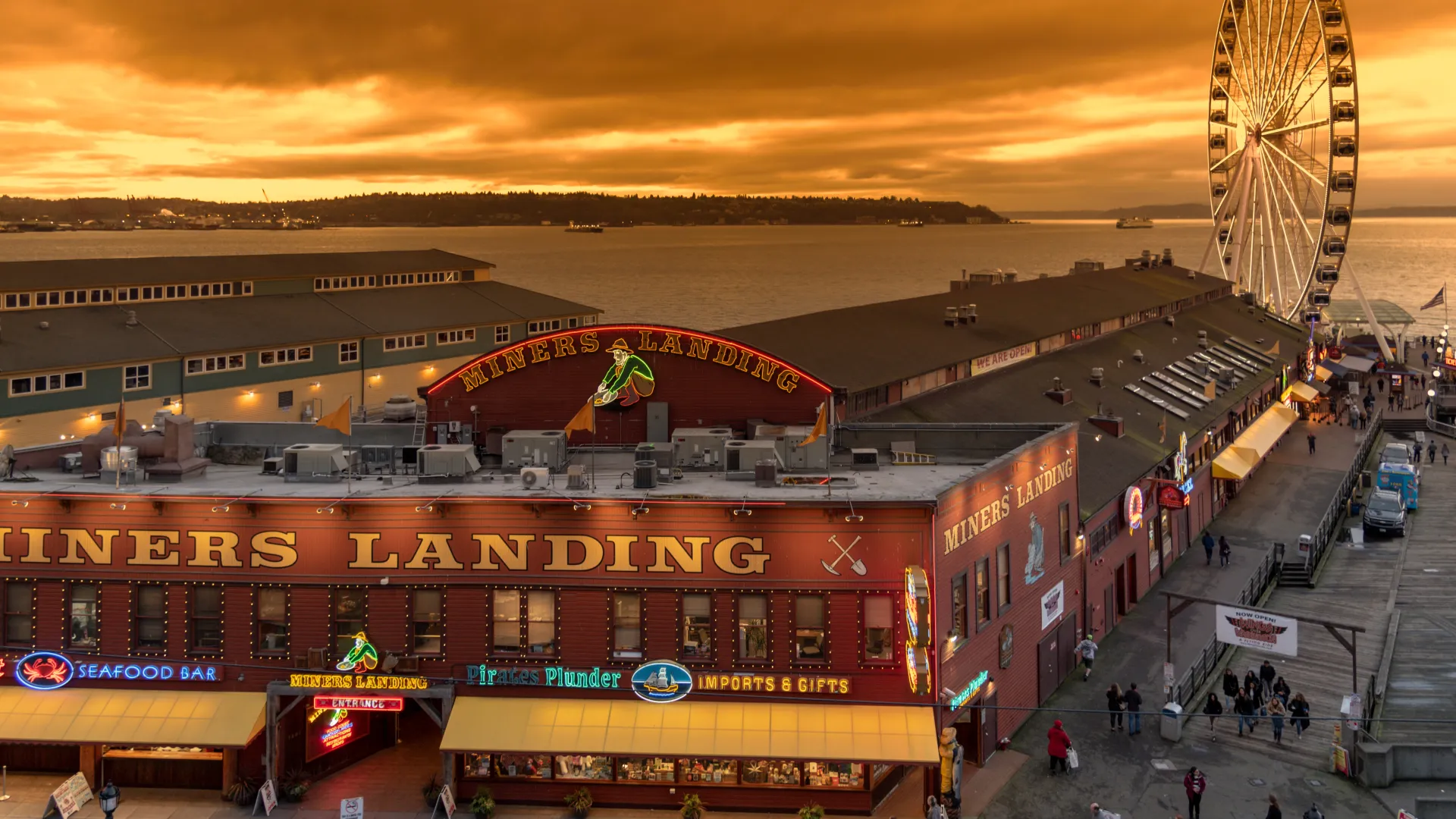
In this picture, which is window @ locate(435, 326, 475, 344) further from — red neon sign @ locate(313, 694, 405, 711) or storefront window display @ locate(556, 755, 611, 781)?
storefront window display @ locate(556, 755, 611, 781)

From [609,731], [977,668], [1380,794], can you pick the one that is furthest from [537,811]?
[1380,794]

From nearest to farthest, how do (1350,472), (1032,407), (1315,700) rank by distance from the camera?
(1315,700)
(1032,407)
(1350,472)

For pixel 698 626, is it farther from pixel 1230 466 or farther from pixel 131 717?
pixel 1230 466

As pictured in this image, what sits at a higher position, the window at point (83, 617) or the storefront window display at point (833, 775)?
the window at point (83, 617)

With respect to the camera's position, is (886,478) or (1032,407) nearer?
(886,478)

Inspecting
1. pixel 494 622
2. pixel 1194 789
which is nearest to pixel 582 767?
pixel 494 622

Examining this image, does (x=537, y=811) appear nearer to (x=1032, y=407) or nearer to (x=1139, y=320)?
(x=1032, y=407)

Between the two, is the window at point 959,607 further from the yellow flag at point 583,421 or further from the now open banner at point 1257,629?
the yellow flag at point 583,421

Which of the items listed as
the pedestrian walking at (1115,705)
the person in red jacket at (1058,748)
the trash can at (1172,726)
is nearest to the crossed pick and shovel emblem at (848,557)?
the person in red jacket at (1058,748)
